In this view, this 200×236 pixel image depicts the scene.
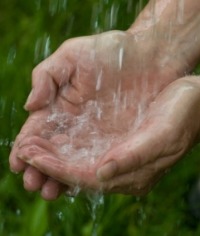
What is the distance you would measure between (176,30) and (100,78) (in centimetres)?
25

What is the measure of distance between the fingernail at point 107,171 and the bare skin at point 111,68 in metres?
0.16

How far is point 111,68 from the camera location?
1592 mm

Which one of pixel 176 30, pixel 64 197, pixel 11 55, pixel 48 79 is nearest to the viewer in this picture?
pixel 48 79

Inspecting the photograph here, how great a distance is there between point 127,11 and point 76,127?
893 millimetres

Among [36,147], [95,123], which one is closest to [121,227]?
[95,123]

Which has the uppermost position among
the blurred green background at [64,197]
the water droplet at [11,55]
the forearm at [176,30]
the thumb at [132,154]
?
the thumb at [132,154]

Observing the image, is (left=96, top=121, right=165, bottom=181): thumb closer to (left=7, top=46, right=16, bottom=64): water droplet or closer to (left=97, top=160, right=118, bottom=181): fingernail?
(left=97, top=160, right=118, bottom=181): fingernail

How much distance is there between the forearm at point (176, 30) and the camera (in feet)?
5.52

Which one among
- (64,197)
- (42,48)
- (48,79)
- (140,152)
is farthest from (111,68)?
(42,48)

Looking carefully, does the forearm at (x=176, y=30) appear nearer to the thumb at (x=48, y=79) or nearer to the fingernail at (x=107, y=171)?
the thumb at (x=48, y=79)

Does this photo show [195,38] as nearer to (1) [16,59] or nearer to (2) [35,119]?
(2) [35,119]

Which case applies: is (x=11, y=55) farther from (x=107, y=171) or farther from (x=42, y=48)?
(x=107, y=171)

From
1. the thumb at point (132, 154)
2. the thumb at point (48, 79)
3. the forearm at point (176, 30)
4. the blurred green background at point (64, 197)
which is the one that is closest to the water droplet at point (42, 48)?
the blurred green background at point (64, 197)

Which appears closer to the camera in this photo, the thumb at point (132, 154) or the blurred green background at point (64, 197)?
the thumb at point (132, 154)
